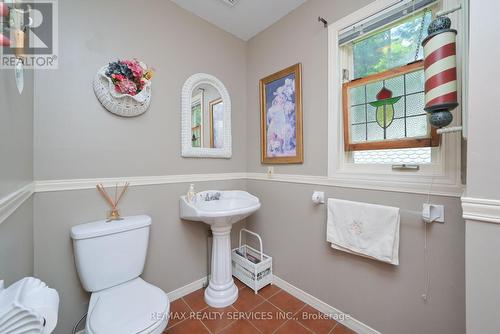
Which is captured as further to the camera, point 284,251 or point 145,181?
point 284,251

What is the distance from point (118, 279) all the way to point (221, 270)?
75cm

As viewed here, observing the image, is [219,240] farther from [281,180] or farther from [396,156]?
[396,156]

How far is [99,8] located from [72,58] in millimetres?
417

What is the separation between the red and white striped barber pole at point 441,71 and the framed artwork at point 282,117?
88cm

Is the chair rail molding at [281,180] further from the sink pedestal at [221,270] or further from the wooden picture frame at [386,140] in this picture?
the sink pedestal at [221,270]

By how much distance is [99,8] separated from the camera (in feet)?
4.46

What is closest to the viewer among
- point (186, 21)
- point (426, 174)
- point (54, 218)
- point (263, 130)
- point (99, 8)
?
point (426, 174)

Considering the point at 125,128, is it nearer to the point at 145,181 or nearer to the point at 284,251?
the point at 145,181

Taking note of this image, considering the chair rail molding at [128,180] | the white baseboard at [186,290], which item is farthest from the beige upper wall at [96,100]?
the white baseboard at [186,290]

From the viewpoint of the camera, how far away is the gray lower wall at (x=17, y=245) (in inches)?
28.9

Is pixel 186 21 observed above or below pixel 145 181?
above

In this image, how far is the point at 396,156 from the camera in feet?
4.14

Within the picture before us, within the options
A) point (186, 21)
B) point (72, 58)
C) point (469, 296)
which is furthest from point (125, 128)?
point (469, 296)

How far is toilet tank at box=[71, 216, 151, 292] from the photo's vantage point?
3.85 ft
